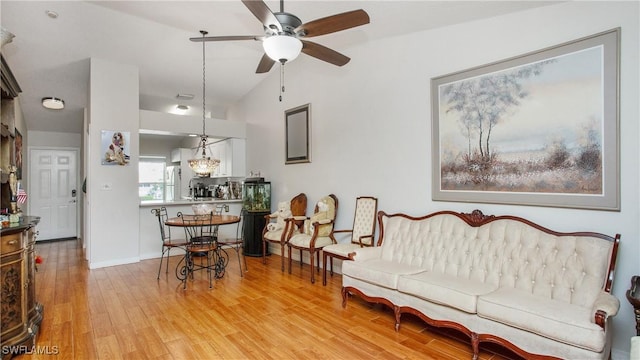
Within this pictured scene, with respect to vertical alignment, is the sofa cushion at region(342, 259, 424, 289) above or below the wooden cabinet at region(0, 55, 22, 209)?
below

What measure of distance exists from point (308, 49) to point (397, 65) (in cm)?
153

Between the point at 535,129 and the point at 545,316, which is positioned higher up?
the point at 535,129

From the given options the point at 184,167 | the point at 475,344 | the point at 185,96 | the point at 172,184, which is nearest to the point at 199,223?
the point at 475,344

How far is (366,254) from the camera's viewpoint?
357 centimetres

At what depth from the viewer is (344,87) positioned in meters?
4.70

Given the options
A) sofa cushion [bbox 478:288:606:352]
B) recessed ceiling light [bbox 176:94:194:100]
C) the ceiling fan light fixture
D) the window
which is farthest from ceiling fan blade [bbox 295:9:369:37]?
the window

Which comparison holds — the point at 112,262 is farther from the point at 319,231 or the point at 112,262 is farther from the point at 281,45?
the point at 281,45

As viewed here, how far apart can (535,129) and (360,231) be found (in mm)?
2289

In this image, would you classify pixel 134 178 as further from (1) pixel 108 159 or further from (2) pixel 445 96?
(2) pixel 445 96

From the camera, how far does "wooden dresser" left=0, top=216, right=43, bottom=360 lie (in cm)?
235

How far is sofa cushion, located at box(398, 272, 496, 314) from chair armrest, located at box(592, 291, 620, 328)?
0.67m

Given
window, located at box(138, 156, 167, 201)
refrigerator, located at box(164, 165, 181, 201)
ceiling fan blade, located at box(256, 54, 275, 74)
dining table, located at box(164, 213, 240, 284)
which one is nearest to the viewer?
ceiling fan blade, located at box(256, 54, 275, 74)

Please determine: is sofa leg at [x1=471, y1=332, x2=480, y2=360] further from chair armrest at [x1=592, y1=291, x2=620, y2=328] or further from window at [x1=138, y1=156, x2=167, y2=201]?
window at [x1=138, y1=156, x2=167, y2=201]

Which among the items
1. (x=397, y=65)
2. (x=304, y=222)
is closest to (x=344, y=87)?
(x=397, y=65)
